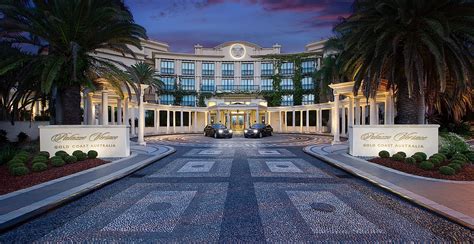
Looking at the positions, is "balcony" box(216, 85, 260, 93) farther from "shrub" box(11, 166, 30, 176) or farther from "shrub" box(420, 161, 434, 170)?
"shrub" box(11, 166, 30, 176)

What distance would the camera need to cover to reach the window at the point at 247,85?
2329 inches

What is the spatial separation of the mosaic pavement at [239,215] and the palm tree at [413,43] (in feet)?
22.0

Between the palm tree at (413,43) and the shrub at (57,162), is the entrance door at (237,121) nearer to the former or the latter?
the palm tree at (413,43)

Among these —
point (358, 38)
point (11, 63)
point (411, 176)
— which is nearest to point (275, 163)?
point (411, 176)

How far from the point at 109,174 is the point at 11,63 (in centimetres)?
720

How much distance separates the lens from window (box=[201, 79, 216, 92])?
2313 inches

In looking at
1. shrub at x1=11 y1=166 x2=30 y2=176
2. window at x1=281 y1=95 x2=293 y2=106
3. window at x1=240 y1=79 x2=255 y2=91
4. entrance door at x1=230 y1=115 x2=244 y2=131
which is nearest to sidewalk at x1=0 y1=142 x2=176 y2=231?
shrub at x1=11 y1=166 x2=30 y2=176

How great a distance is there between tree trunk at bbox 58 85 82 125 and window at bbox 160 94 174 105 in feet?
144

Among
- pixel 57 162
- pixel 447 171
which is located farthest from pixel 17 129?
pixel 447 171

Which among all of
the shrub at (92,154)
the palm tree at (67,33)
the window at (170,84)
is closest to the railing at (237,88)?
the window at (170,84)

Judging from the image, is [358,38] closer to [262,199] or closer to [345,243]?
[262,199]

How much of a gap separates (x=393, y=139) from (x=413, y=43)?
423 cm

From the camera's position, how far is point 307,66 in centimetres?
5697

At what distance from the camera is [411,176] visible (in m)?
8.87
